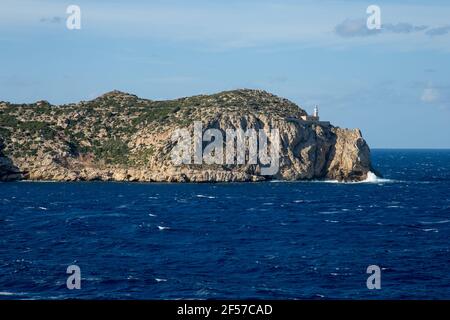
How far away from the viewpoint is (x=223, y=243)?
290ft

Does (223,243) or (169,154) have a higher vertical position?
(169,154)

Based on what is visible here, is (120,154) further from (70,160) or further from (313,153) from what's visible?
(313,153)

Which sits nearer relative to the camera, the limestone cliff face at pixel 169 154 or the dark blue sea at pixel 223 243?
the dark blue sea at pixel 223 243

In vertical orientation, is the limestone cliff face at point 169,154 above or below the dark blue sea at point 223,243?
above

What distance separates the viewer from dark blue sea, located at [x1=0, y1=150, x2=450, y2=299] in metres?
64.7

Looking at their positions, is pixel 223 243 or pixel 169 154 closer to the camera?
pixel 223 243

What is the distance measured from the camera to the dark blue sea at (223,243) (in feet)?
212

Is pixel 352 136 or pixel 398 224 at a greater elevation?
pixel 352 136

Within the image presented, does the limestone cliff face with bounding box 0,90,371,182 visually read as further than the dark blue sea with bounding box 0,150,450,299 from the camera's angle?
Yes

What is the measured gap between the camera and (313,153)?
17825 centimetres
